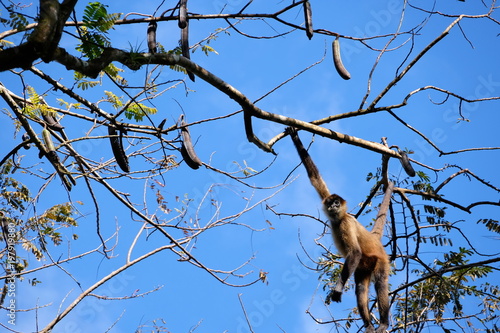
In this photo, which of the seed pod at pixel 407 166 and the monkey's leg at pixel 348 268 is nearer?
the seed pod at pixel 407 166

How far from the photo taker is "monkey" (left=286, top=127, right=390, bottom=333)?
6.94 m

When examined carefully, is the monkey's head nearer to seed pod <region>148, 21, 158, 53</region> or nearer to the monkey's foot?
the monkey's foot

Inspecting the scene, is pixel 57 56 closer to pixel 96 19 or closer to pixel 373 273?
pixel 96 19

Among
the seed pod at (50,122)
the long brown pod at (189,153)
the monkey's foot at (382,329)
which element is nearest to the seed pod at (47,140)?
the seed pod at (50,122)

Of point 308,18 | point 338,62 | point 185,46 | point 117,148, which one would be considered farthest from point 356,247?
point 185,46

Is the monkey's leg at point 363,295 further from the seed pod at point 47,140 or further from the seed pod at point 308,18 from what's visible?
the seed pod at point 47,140

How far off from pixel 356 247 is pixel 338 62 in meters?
3.07

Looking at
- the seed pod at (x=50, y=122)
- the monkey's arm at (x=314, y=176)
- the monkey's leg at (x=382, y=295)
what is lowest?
the monkey's leg at (x=382, y=295)

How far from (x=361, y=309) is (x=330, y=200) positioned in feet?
5.16

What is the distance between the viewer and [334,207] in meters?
7.54

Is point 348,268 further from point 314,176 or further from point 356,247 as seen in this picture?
point 314,176

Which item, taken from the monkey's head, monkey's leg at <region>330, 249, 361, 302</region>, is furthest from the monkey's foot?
the monkey's head

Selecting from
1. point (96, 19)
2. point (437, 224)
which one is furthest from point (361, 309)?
point (96, 19)

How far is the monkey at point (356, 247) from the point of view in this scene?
22.8 ft
